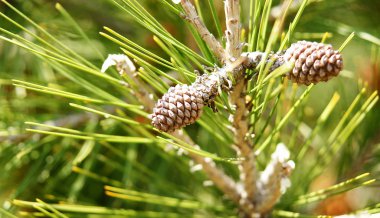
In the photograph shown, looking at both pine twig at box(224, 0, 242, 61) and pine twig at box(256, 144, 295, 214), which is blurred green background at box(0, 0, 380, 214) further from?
pine twig at box(224, 0, 242, 61)

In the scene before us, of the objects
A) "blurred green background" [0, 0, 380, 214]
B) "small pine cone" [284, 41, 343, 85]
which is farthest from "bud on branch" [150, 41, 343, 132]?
"blurred green background" [0, 0, 380, 214]

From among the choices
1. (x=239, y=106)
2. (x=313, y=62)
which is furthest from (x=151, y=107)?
(x=313, y=62)

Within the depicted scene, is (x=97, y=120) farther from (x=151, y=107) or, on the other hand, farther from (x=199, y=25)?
(x=199, y=25)

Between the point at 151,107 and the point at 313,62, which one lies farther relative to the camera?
the point at 151,107

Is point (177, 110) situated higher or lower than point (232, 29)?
lower

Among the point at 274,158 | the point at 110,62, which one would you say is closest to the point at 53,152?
the point at 110,62
